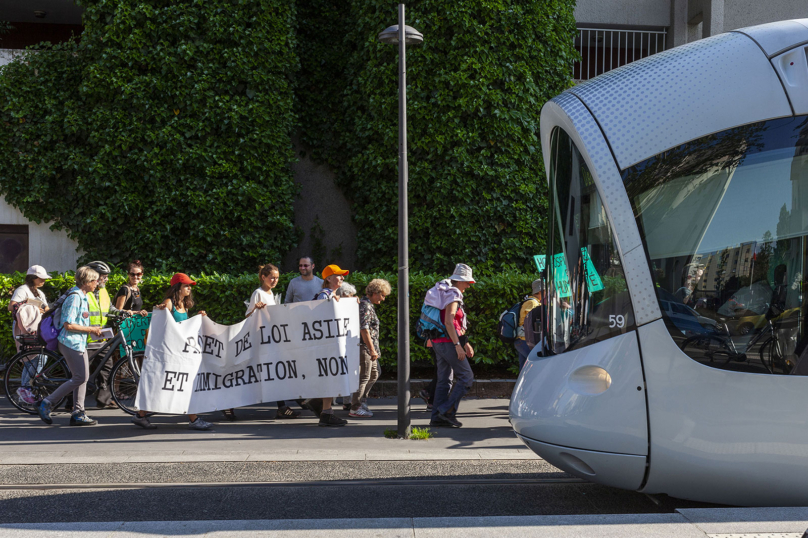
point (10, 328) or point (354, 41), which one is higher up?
point (354, 41)

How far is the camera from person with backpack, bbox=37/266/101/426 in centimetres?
775

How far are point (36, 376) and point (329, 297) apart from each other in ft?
12.0

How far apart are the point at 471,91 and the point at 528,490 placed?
854 cm

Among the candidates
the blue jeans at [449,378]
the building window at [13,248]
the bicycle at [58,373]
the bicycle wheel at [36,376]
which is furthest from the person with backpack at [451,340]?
the building window at [13,248]

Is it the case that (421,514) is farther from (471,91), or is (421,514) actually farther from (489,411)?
(471,91)

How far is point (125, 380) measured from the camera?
857 centimetres

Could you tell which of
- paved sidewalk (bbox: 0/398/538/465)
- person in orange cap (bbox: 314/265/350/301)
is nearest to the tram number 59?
paved sidewalk (bbox: 0/398/538/465)

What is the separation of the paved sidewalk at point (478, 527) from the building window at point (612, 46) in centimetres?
1329

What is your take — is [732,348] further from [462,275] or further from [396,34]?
[396,34]

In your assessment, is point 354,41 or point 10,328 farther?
point 354,41

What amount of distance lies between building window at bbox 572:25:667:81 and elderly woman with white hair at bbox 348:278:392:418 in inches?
379

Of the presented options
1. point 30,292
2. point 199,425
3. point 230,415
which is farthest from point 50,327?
point 230,415

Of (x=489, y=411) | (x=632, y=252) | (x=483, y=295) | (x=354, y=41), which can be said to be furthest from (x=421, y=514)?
(x=354, y=41)

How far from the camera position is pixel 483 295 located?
1080 centimetres
